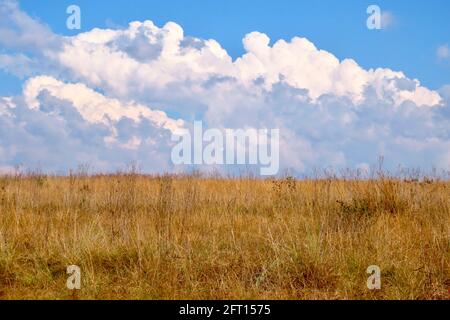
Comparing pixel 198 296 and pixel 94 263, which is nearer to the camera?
pixel 198 296

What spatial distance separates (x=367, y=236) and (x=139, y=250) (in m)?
3.51

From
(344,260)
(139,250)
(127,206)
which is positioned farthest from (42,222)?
(344,260)

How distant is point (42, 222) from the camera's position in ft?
32.1
